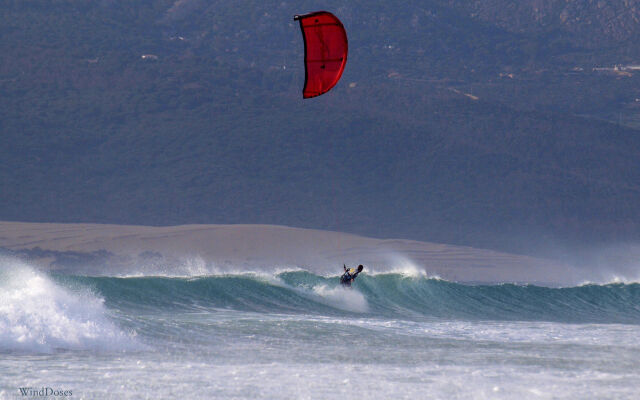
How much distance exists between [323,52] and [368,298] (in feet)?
23.0

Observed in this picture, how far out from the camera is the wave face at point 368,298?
65.3 ft

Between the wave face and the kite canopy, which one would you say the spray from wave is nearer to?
the wave face

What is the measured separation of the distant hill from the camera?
190ft

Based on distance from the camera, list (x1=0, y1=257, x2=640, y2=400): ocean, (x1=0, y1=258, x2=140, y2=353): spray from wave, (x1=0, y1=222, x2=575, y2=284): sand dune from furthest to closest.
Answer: (x1=0, y1=222, x2=575, y2=284): sand dune, (x1=0, y1=258, x2=140, y2=353): spray from wave, (x1=0, y1=257, x2=640, y2=400): ocean

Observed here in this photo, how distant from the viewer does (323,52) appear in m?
17.0

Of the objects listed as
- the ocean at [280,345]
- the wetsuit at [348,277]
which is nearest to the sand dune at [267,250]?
the wetsuit at [348,277]

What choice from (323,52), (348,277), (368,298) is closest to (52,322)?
(323,52)

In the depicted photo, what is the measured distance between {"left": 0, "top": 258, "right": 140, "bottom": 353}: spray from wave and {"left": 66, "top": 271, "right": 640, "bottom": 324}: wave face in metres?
2.96

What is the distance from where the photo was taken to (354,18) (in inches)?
4904

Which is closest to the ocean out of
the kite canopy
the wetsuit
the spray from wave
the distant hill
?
the spray from wave

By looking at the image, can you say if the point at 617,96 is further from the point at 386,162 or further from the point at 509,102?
the point at 386,162

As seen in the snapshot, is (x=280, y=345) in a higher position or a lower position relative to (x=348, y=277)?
lower

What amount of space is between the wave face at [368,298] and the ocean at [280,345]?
0.21 feet

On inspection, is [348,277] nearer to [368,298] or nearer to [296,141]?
[368,298]
